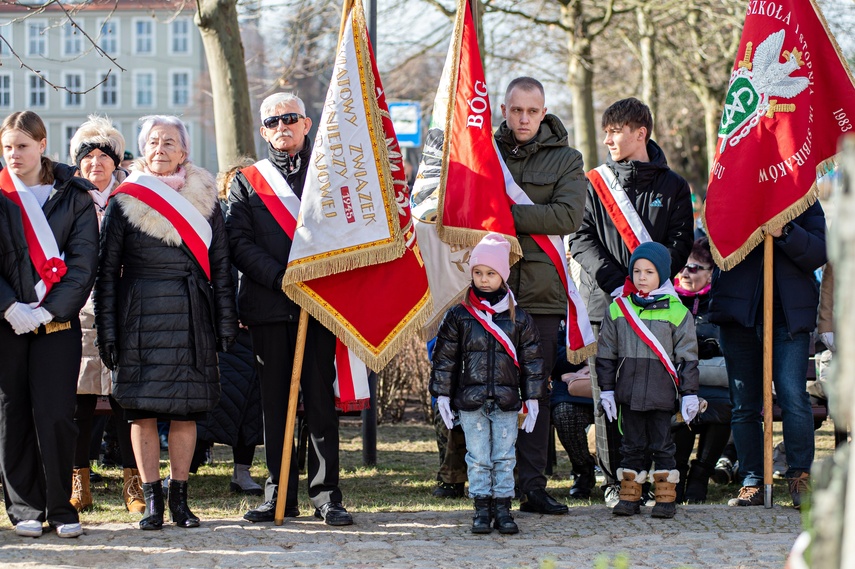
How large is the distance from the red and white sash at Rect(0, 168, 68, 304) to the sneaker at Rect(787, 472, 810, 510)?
13.4ft

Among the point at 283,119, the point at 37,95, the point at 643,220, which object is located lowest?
the point at 643,220

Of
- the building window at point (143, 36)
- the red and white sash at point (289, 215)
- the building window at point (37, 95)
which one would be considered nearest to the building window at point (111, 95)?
the building window at point (143, 36)

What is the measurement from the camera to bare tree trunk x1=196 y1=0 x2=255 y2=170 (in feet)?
33.2

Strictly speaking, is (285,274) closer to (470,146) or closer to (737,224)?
(470,146)

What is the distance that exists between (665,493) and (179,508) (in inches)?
100

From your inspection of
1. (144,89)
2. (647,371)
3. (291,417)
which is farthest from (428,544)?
(144,89)

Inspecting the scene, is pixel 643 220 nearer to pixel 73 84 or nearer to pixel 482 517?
pixel 482 517

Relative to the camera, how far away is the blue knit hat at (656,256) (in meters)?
6.20

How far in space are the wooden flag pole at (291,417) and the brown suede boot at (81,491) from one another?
132 centimetres

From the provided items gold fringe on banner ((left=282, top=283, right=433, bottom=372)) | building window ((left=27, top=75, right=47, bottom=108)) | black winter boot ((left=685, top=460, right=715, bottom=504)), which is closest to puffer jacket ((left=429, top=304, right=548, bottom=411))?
gold fringe on banner ((left=282, top=283, right=433, bottom=372))

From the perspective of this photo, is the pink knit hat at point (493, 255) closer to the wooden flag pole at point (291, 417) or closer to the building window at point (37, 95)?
the wooden flag pole at point (291, 417)

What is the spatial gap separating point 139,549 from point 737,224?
370 centimetres

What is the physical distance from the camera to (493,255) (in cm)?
591

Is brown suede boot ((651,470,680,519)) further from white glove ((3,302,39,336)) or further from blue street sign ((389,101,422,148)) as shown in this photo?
blue street sign ((389,101,422,148))
